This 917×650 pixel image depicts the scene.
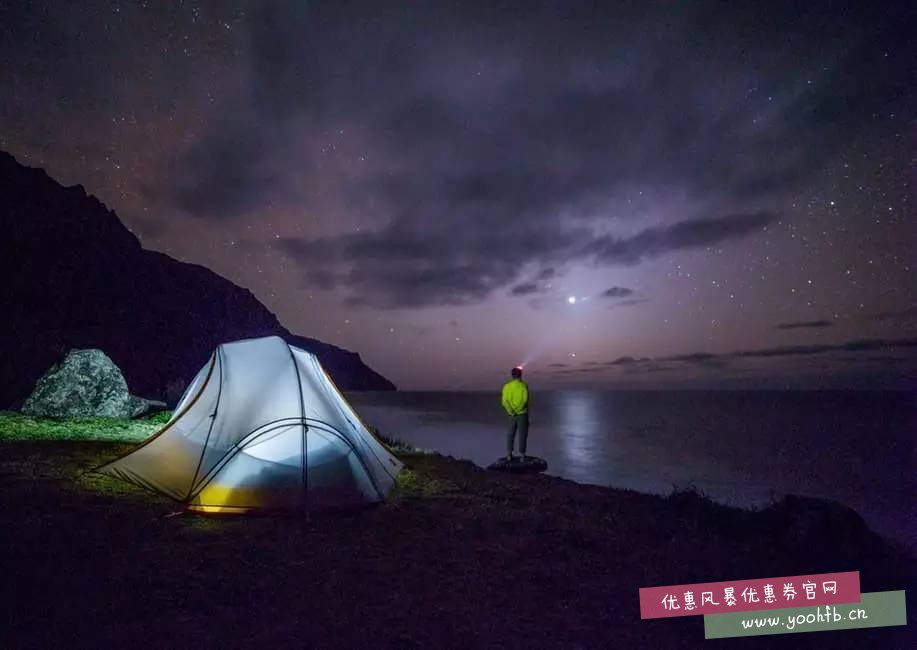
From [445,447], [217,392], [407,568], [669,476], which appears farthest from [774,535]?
[445,447]

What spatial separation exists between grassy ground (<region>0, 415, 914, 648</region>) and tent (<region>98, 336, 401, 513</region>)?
1.30 feet

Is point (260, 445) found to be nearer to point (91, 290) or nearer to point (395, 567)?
point (395, 567)

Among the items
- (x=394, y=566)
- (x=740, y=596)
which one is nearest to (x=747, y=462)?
(x=740, y=596)

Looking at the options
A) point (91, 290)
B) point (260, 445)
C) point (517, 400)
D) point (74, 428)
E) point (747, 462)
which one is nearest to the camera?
point (260, 445)

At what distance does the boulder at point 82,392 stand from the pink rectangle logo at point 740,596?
1963cm

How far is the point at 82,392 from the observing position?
1869cm

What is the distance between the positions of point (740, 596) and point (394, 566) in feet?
12.5

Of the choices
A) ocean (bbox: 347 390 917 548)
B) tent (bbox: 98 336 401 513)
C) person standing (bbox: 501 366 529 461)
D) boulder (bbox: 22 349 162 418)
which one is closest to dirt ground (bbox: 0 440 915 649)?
tent (bbox: 98 336 401 513)

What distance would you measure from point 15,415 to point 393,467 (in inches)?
566

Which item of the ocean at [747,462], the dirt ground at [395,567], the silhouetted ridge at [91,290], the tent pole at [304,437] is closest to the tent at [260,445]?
the tent pole at [304,437]

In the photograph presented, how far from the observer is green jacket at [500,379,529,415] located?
47.8 ft

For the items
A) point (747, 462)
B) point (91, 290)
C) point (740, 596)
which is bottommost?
point (747, 462)

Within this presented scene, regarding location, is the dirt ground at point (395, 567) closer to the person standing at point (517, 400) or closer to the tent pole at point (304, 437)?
the tent pole at point (304, 437)

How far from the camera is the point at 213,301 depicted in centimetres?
11106
